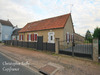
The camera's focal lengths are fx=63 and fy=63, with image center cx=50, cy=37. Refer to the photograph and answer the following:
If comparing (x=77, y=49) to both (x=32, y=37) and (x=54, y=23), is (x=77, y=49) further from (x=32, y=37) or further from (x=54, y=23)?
(x=32, y=37)

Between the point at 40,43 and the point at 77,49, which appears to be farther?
the point at 40,43

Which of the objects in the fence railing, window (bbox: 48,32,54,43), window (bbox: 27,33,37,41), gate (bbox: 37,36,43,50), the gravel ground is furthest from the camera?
window (bbox: 27,33,37,41)

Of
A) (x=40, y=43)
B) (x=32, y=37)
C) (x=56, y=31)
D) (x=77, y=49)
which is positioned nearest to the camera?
(x=77, y=49)

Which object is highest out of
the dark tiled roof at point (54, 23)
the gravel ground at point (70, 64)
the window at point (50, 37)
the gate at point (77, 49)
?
the dark tiled roof at point (54, 23)

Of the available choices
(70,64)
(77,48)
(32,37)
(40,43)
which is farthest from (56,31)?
(70,64)

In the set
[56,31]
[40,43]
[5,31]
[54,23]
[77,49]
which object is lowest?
[77,49]

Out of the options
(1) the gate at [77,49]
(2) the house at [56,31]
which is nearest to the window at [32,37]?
(2) the house at [56,31]

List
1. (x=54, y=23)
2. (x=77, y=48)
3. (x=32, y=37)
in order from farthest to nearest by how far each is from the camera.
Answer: (x=32, y=37), (x=54, y=23), (x=77, y=48)

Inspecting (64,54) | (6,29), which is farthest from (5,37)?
(64,54)

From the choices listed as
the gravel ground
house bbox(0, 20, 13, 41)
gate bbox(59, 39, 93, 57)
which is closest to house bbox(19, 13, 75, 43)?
gate bbox(59, 39, 93, 57)

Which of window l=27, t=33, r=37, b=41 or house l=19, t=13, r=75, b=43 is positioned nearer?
house l=19, t=13, r=75, b=43

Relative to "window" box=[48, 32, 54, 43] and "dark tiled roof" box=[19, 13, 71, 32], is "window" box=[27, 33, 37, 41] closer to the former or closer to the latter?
"dark tiled roof" box=[19, 13, 71, 32]

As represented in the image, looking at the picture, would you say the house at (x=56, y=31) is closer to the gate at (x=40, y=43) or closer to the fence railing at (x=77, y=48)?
the fence railing at (x=77, y=48)

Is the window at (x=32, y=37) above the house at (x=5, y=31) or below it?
below
